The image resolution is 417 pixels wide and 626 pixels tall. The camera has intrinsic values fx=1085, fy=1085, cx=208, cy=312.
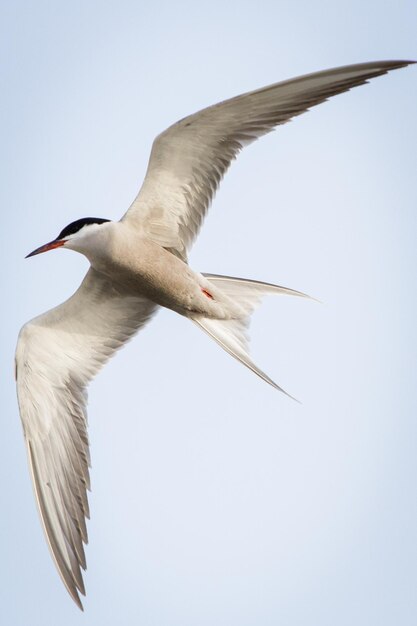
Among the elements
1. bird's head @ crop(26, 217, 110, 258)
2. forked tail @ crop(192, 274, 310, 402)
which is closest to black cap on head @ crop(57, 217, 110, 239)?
bird's head @ crop(26, 217, 110, 258)

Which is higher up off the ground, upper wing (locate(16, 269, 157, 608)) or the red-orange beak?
the red-orange beak

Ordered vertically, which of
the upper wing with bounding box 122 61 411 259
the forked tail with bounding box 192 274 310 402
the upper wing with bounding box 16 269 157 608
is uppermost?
the upper wing with bounding box 122 61 411 259

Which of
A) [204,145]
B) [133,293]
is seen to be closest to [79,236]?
[133,293]

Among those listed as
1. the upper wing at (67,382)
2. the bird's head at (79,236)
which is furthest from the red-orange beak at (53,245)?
the upper wing at (67,382)

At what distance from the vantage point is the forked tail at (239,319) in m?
6.99

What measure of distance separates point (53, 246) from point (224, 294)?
1.19m

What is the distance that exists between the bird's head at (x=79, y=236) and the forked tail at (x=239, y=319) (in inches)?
34.3

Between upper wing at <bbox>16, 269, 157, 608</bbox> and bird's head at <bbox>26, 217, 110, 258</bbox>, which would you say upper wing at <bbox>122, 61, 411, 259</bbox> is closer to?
bird's head at <bbox>26, 217, 110, 258</bbox>

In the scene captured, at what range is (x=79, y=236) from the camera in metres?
6.89

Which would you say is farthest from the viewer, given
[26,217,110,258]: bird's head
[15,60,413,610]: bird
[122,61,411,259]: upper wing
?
[26,217,110,258]: bird's head

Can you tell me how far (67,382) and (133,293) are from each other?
82 cm

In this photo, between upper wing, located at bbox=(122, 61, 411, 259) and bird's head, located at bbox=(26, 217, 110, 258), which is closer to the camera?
upper wing, located at bbox=(122, 61, 411, 259)

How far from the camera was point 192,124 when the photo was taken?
656 centimetres

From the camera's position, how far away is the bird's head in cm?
684
